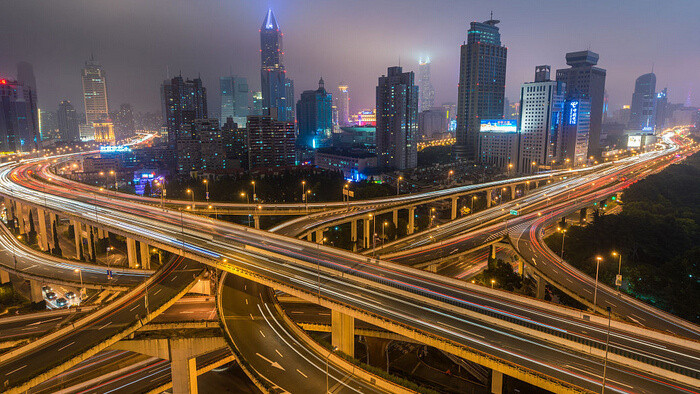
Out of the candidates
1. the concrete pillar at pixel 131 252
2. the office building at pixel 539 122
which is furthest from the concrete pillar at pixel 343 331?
the office building at pixel 539 122

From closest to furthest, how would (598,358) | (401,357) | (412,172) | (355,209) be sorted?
(598,358) < (401,357) < (355,209) < (412,172)

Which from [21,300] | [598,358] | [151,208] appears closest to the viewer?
[598,358]

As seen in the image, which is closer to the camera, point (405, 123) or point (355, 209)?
point (355, 209)

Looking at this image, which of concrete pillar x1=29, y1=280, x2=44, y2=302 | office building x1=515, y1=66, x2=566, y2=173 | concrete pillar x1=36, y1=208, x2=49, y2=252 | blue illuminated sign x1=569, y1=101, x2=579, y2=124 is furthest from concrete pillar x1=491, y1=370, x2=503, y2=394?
blue illuminated sign x1=569, y1=101, x2=579, y2=124

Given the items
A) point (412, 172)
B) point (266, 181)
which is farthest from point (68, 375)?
point (412, 172)

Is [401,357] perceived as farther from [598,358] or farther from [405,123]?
[405,123]

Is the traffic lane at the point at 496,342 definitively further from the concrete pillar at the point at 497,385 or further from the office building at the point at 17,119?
the office building at the point at 17,119

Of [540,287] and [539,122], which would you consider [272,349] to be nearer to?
[540,287]
